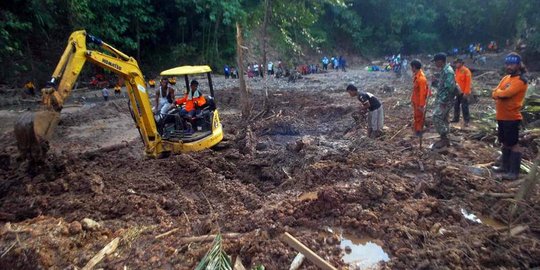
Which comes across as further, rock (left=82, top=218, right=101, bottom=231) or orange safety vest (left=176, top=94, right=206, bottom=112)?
orange safety vest (left=176, top=94, right=206, bottom=112)

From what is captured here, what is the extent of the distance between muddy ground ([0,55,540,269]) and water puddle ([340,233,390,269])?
0.05 metres

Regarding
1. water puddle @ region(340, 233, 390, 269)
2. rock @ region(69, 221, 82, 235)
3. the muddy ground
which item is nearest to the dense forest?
the muddy ground

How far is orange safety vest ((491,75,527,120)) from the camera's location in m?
5.57

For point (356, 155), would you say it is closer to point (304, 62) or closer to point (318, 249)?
point (318, 249)

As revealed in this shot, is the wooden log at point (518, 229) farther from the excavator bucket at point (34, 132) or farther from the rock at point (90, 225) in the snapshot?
the excavator bucket at point (34, 132)


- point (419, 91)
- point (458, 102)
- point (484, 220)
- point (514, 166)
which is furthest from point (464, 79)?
point (484, 220)

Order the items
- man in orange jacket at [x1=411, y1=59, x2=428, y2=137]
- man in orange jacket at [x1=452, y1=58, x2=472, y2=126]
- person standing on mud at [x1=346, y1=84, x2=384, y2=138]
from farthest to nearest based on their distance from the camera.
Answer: man in orange jacket at [x1=452, y1=58, x2=472, y2=126] → person standing on mud at [x1=346, y1=84, x2=384, y2=138] → man in orange jacket at [x1=411, y1=59, x2=428, y2=137]

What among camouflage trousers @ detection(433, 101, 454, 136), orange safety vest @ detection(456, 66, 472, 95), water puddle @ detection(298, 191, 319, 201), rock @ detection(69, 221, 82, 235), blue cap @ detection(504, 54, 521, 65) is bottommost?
water puddle @ detection(298, 191, 319, 201)

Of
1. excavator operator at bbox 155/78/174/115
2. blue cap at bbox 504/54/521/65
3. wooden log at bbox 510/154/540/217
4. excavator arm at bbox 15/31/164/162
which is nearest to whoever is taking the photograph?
wooden log at bbox 510/154/540/217

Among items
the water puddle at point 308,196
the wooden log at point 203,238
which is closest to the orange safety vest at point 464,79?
the water puddle at point 308,196

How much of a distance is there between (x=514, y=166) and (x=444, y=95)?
1955 millimetres

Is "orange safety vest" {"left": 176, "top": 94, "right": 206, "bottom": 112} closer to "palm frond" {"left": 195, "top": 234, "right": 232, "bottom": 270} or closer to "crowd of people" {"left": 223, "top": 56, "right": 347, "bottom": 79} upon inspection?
"palm frond" {"left": 195, "top": 234, "right": 232, "bottom": 270}

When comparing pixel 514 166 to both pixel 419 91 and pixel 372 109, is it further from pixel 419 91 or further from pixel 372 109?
pixel 372 109

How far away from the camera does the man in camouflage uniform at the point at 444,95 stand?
7.11 m
